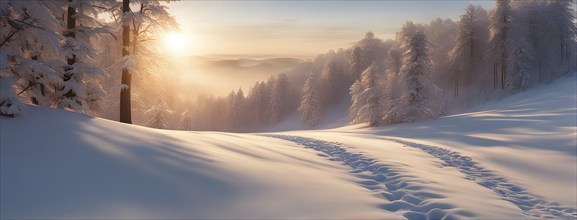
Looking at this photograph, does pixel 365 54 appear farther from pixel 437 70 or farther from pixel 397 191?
pixel 397 191

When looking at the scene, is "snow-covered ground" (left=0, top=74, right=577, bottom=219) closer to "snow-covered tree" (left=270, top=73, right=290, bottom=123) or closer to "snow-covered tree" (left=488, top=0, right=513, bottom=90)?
"snow-covered tree" (left=488, top=0, right=513, bottom=90)

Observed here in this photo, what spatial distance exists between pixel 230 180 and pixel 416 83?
3205cm

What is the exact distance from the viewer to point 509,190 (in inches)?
395

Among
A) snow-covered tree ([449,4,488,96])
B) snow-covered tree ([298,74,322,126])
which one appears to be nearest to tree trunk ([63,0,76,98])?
snow-covered tree ([298,74,322,126])

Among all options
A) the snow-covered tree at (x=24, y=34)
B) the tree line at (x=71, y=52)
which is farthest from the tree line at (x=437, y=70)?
the snow-covered tree at (x=24, y=34)

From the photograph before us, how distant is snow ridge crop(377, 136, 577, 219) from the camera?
830 centimetres

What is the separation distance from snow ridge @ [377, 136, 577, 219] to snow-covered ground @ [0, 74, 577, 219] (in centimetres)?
4

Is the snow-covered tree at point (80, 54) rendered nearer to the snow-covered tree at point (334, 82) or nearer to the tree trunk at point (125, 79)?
the tree trunk at point (125, 79)

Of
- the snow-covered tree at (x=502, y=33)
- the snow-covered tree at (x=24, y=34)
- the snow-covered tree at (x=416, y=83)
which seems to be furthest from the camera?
the snow-covered tree at (x=502, y=33)

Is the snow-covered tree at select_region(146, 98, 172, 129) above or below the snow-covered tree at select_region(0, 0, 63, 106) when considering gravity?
below

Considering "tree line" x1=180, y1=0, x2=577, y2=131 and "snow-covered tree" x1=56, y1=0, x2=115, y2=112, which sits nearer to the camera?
"snow-covered tree" x1=56, y1=0, x2=115, y2=112

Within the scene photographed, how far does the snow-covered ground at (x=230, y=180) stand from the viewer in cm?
631

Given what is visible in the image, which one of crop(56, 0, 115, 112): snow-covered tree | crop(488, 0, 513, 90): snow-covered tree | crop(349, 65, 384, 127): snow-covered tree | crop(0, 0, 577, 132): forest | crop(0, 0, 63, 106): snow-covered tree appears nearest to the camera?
crop(0, 0, 63, 106): snow-covered tree

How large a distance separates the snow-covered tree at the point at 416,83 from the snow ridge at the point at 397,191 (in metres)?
25.8
